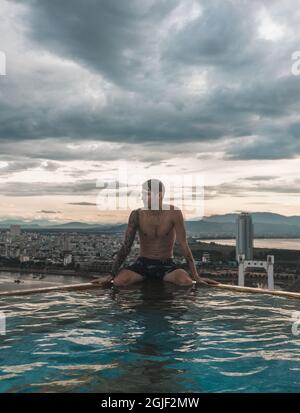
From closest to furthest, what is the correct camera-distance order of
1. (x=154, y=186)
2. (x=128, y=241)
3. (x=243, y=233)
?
(x=154, y=186)
(x=128, y=241)
(x=243, y=233)

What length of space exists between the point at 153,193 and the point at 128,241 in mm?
1333

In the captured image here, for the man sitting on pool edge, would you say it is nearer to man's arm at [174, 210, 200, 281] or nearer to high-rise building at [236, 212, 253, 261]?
man's arm at [174, 210, 200, 281]

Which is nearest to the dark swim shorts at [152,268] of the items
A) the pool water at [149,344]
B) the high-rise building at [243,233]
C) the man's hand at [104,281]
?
the man's hand at [104,281]

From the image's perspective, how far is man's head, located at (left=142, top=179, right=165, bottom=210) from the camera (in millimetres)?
10297


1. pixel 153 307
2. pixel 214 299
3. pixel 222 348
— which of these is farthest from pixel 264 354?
pixel 214 299

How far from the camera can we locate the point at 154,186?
33.9ft

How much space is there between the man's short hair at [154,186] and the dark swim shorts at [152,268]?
166cm

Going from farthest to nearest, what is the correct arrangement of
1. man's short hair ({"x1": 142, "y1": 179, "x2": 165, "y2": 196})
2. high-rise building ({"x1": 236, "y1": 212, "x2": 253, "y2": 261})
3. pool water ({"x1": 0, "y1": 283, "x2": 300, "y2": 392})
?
high-rise building ({"x1": 236, "y1": 212, "x2": 253, "y2": 261})
man's short hair ({"x1": 142, "y1": 179, "x2": 165, "y2": 196})
pool water ({"x1": 0, "y1": 283, "x2": 300, "y2": 392})

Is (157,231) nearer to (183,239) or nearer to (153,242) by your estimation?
(153,242)

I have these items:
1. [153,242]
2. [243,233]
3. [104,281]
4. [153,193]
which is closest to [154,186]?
[153,193]

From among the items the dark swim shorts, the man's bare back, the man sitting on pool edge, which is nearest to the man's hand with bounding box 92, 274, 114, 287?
the man sitting on pool edge
